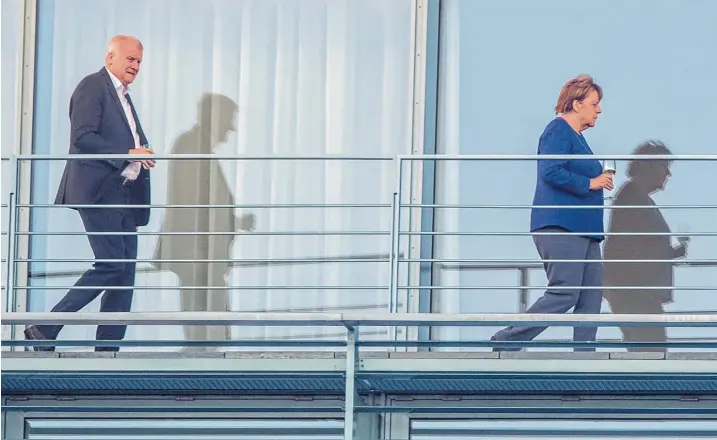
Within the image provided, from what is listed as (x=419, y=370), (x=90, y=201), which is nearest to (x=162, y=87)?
(x=90, y=201)

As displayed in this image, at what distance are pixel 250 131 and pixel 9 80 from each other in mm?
1343

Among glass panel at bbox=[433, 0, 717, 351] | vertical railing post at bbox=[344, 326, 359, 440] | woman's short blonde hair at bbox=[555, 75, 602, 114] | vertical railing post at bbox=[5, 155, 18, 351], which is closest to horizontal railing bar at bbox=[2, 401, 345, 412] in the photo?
vertical railing post at bbox=[344, 326, 359, 440]

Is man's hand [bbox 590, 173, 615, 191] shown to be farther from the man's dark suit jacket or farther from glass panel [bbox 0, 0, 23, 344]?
glass panel [bbox 0, 0, 23, 344]

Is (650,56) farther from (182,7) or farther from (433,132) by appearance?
(182,7)

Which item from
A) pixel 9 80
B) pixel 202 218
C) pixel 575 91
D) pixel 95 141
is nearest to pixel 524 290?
pixel 575 91

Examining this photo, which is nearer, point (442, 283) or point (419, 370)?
point (419, 370)

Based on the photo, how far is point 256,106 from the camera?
28.4ft

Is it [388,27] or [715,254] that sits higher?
[388,27]

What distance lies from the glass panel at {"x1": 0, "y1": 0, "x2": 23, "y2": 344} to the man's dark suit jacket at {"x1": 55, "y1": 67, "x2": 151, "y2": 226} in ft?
2.83

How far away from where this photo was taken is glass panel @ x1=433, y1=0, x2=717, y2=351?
8.48 metres

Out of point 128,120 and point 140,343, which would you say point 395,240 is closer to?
point 140,343

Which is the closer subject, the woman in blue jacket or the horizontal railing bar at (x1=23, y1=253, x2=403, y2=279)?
the woman in blue jacket

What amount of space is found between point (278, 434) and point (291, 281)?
861 mm

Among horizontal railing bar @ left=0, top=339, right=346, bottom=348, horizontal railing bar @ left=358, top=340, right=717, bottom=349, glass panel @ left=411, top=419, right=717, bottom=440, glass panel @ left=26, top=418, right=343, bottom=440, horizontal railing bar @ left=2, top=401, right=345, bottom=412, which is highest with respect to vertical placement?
horizontal railing bar @ left=358, top=340, right=717, bottom=349
